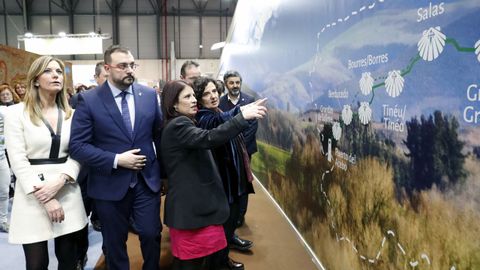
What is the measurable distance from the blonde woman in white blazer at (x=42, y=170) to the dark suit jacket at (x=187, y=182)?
0.53 metres

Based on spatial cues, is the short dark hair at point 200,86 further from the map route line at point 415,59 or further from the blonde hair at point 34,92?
the map route line at point 415,59

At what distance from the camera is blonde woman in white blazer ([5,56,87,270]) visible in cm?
184

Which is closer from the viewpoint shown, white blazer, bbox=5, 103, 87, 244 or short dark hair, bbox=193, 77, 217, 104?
white blazer, bbox=5, 103, 87, 244

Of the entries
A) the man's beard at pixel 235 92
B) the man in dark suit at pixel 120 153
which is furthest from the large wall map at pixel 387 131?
the man in dark suit at pixel 120 153

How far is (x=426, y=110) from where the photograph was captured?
4.53ft

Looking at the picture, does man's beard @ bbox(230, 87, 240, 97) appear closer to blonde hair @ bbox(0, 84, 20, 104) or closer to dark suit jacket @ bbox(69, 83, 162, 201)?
dark suit jacket @ bbox(69, 83, 162, 201)

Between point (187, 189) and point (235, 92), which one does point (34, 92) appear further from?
point (235, 92)

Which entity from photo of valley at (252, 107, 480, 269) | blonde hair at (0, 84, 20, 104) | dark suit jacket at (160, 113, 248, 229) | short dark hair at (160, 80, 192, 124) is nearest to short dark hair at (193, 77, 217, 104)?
short dark hair at (160, 80, 192, 124)

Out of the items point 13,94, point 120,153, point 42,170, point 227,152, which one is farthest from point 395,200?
point 13,94

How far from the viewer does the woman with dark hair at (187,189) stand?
191 centimetres

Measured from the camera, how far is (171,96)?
195 cm

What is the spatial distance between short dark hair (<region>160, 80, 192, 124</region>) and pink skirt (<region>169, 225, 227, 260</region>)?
0.63 metres

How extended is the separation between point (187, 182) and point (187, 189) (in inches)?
1.5

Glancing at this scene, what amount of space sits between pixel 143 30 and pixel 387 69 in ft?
59.0
